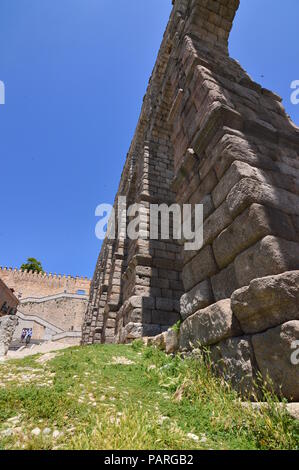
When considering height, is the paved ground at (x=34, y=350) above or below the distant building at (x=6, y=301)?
below

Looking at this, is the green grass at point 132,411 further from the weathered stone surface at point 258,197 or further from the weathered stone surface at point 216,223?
the weathered stone surface at point 258,197

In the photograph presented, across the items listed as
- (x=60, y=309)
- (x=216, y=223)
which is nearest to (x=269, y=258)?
(x=216, y=223)

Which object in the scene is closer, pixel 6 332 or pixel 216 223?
pixel 216 223

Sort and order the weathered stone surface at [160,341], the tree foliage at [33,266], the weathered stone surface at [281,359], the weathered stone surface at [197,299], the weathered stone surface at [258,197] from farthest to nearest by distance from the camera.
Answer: the tree foliage at [33,266], the weathered stone surface at [160,341], the weathered stone surface at [197,299], the weathered stone surface at [258,197], the weathered stone surface at [281,359]

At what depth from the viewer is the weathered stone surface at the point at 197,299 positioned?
10.5ft

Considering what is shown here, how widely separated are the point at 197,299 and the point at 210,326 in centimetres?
52

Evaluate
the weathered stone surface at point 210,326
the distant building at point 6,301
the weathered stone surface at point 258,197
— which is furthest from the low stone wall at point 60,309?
the weathered stone surface at point 258,197

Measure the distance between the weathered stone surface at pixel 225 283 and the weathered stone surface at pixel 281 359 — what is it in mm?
692

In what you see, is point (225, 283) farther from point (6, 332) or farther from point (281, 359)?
point (6, 332)

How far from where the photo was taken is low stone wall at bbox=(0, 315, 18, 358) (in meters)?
6.78

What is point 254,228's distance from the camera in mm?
2562

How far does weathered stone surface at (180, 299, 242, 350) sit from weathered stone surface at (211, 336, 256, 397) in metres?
0.09
